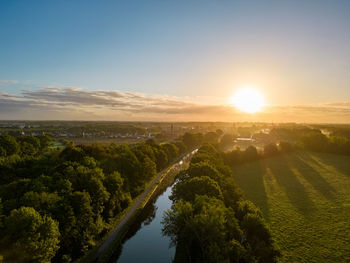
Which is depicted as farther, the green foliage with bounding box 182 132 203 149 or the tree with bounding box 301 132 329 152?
the green foliage with bounding box 182 132 203 149

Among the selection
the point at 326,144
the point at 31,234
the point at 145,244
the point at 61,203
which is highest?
the point at 326,144

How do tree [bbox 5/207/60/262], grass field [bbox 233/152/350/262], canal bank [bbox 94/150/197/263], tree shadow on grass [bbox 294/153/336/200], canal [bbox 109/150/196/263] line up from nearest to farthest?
1. tree [bbox 5/207/60/262]
2. canal [bbox 109/150/196/263]
3. grass field [bbox 233/152/350/262]
4. canal bank [bbox 94/150/197/263]
5. tree shadow on grass [bbox 294/153/336/200]

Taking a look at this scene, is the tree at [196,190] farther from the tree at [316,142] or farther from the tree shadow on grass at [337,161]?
the tree at [316,142]

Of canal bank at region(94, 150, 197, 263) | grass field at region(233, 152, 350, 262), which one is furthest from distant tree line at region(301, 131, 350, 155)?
canal bank at region(94, 150, 197, 263)

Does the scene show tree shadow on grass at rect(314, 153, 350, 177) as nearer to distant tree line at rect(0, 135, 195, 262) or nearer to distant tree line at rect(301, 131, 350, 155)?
distant tree line at rect(301, 131, 350, 155)

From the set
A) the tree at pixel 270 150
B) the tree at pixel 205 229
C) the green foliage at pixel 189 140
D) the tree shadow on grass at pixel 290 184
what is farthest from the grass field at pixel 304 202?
the green foliage at pixel 189 140

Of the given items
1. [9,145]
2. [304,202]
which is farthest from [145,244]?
[9,145]

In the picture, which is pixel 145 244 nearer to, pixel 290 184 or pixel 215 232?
pixel 215 232

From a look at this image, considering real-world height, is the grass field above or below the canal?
above
